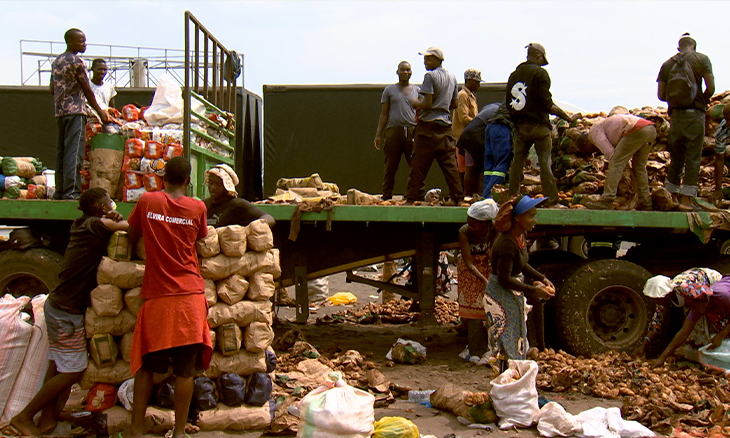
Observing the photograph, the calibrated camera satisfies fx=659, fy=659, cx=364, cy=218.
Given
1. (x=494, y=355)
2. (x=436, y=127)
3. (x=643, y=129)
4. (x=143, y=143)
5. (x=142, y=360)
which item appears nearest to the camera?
(x=142, y=360)

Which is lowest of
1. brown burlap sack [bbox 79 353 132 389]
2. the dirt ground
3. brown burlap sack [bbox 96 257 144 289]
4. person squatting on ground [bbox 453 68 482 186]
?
the dirt ground

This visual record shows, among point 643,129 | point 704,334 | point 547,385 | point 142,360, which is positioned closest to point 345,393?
point 142,360

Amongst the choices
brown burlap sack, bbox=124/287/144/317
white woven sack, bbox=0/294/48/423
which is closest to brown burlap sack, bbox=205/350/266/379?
brown burlap sack, bbox=124/287/144/317

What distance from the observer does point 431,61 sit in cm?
675

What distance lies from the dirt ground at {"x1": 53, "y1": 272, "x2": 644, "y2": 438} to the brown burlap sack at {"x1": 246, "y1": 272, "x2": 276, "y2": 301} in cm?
90

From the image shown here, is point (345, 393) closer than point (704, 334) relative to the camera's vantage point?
Yes

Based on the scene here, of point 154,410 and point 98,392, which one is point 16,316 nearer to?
point 98,392

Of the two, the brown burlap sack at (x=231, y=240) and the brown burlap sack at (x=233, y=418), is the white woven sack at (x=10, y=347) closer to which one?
the brown burlap sack at (x=233, y=418)

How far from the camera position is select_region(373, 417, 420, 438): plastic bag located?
387 cm

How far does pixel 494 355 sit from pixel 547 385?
29.7 inches

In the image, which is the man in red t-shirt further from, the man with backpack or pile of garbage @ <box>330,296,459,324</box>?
the man with backpack

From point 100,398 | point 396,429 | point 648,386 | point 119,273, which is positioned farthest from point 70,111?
point 648,386

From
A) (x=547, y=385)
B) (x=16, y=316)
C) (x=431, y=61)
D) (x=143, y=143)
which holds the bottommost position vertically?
(x=547, y=385)

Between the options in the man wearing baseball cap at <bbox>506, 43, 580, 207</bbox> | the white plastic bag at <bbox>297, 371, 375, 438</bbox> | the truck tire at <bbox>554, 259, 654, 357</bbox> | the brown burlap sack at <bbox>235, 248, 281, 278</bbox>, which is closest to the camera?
the white plastic bag at <bbox>297, 371, 375, 438</bbox>
